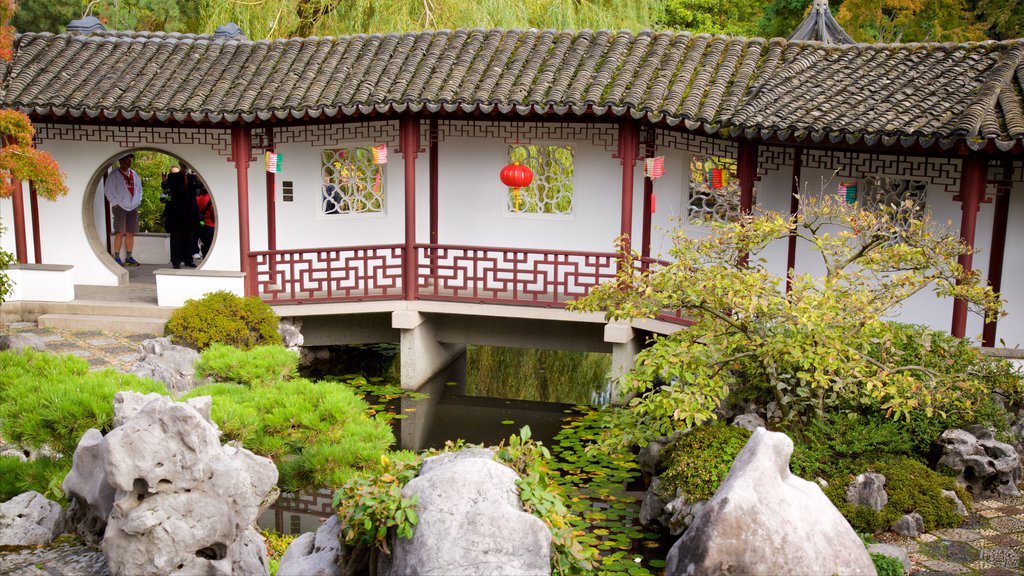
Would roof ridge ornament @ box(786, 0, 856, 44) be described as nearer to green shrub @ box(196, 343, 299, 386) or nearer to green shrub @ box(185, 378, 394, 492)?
green shrub @ box(196, 343, 299, 386)

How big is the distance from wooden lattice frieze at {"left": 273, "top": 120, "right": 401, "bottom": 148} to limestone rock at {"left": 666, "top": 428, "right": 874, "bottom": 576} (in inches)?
372

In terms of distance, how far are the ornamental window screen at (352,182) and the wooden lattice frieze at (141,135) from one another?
1.32m

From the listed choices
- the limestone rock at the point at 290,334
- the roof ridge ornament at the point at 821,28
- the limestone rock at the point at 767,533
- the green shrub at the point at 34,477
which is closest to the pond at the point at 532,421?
the limestone rock at the point at 290,334

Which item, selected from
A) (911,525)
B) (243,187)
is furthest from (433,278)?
(911,525)

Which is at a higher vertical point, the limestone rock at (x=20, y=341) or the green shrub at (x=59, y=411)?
the green shrub at (x=59, y=411)

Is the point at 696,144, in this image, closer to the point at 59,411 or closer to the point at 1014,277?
the point at 1014,277

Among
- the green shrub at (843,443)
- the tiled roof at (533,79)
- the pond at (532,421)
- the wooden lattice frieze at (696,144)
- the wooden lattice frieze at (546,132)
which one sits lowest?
the pond at (532,421)

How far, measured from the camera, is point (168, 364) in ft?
35.3

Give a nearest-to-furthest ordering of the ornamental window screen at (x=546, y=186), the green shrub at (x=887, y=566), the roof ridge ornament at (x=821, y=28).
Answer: the green shrub at (x=887, y=566) → the ornamental window screen at (x=546, y=186) → the roof ridge ornament at (x=821, y=28)

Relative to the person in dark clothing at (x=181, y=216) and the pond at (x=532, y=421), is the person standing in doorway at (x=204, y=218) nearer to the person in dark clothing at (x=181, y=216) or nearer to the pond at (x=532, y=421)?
the person in dark clothing at (x=181, y=216)

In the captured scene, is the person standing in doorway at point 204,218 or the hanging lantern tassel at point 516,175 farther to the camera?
the person standing in doorway at point 204,218

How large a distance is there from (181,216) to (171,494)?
9514 mm

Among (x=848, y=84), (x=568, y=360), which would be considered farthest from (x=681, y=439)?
(x=568, y=360)

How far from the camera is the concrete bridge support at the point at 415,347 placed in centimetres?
1316
